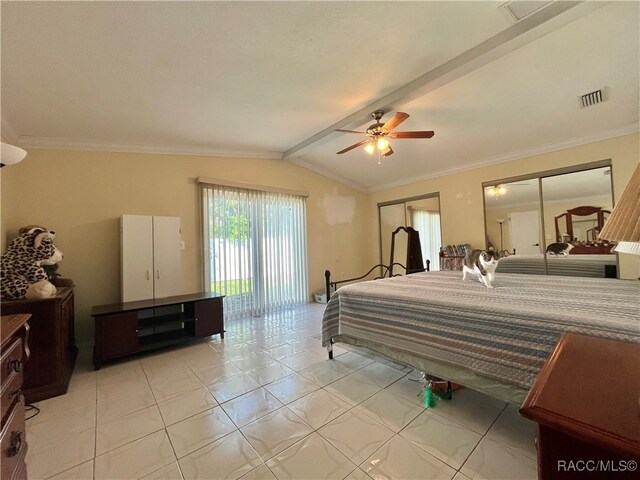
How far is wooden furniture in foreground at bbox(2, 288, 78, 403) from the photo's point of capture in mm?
2064

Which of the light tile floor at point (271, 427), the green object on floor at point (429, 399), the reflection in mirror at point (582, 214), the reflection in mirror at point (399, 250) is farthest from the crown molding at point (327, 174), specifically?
the green object on floor at point (429, 399)

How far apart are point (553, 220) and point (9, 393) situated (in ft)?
17.6

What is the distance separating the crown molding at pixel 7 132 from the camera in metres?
2.58

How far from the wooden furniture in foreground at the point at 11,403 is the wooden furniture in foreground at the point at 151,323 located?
1700 millimetres

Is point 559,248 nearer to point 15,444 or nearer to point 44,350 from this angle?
point 15,444

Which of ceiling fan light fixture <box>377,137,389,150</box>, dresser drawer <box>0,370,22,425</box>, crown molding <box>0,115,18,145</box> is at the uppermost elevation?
crown molding <box>0,115,18,145</box>

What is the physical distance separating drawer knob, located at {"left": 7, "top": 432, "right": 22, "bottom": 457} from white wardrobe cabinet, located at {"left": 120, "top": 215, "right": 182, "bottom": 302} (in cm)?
243

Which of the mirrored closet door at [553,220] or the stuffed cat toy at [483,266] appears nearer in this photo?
the stuffed cat toy at [483,266]

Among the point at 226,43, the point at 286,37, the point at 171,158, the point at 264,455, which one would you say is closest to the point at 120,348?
the point at 264,455

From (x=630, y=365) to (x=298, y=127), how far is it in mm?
3631

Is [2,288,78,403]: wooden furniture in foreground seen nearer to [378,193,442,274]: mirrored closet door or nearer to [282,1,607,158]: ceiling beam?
[282,1,607,158]: ceiling beam

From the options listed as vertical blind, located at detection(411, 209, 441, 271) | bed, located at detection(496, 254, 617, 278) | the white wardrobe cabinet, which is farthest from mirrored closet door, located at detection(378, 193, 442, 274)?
the white wardrobe cabinet

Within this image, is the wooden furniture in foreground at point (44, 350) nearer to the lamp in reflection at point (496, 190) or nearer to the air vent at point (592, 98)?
the air vent at point (592, 98)

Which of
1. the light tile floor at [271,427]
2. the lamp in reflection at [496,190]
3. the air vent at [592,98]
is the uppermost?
the air vent at [592,98]
